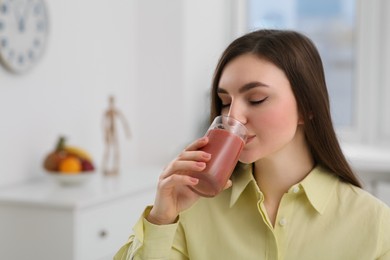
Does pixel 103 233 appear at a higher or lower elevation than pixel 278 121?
lower

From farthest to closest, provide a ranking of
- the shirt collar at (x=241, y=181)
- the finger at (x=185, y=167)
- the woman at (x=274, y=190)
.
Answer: the shirt collar at (x=241, y=181) → the woman at (x=274, y=190) → the finger at (x=185, y=167)

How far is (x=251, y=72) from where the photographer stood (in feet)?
4.44

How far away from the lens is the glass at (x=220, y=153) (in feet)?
4.10

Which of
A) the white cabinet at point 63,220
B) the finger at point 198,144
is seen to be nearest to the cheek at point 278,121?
the finger at point 198,144

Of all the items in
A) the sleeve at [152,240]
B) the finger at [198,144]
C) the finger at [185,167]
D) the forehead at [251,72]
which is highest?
the forehead at [251,72]

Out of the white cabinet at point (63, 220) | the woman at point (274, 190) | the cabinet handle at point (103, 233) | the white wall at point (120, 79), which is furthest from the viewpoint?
the white wall at point (120, 79)

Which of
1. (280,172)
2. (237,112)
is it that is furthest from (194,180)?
(280,172)

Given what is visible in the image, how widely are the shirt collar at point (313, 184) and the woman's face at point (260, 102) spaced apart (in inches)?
4.2

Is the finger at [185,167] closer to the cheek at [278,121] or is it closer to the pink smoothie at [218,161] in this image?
the pink smoothie at [218,161]

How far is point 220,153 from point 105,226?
4.87 feet

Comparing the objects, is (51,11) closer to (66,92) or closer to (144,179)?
(66,92)

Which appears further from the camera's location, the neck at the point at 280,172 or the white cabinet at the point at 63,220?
the white cabinet at the point at 63,220

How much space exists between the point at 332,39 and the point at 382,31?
11.3 inches

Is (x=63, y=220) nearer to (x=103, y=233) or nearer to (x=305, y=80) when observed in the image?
(x=103, y=233)
